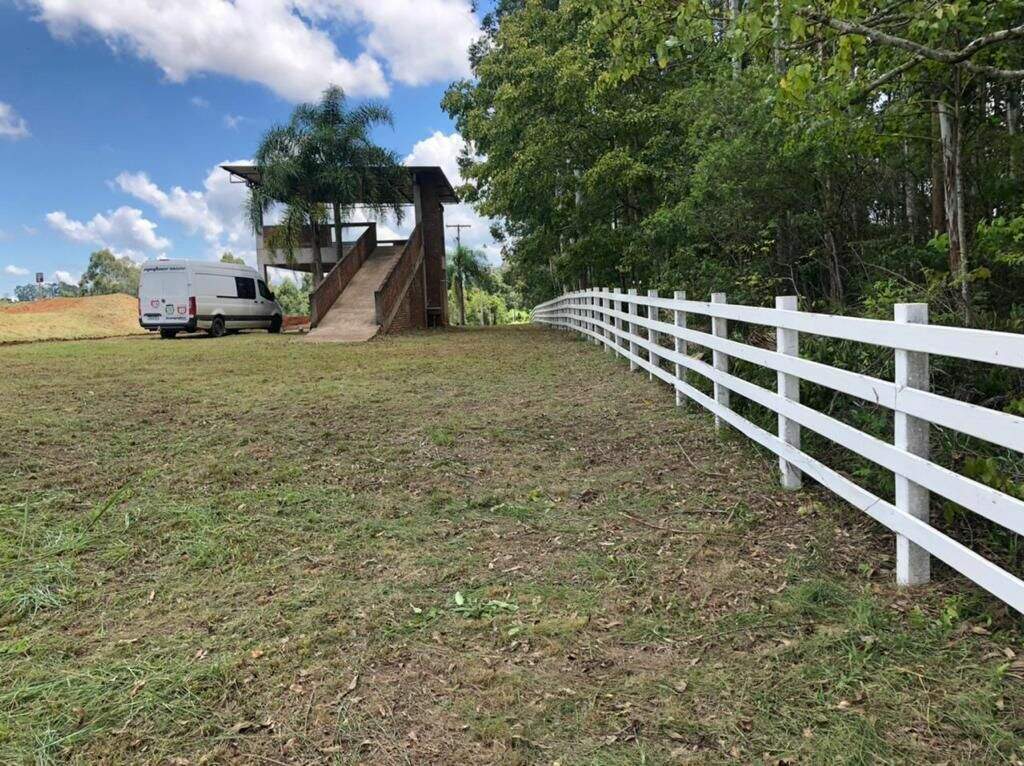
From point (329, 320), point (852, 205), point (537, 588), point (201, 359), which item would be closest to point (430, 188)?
point (329, 320)

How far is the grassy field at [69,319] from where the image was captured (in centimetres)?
2264


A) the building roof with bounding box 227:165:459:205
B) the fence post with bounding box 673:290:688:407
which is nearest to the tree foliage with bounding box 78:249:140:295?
the building roof with bounding box 227:165:459:205

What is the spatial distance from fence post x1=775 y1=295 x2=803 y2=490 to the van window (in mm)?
20589

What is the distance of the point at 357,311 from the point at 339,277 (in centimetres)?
212

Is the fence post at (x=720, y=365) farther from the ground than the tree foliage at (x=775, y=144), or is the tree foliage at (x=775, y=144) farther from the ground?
the tree foliage at (x=775, y=144)

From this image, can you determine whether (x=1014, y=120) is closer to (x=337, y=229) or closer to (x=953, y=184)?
(x=953, y=184)

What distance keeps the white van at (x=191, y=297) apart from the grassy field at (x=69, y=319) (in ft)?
13.7

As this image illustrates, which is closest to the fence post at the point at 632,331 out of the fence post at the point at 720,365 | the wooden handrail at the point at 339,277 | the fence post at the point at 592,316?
the fence post at the point at 592,316

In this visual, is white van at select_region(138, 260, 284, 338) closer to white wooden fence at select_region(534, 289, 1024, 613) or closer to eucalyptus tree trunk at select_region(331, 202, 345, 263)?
eucalyptus tree trunk at select_region(331, 202, 345, 263)

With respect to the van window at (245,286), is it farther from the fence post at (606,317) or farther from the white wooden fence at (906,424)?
the white wooden fence at (906,424)

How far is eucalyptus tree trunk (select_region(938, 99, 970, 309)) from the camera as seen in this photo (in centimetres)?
682

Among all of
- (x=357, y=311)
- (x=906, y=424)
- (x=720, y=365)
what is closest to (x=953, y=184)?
(x=720, y=365)

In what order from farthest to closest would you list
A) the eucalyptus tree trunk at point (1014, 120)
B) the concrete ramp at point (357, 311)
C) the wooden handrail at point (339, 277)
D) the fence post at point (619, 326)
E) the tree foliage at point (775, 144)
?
the wooden handrail at point (339, 277) → the concrete ramp at point (357, 311) → the fence post at point (619, 326) → the eucalyptus tree trunk at point (1014, 120) → the tree foliage at point (775, 144)

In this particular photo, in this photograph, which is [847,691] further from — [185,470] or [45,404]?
[45,404]
